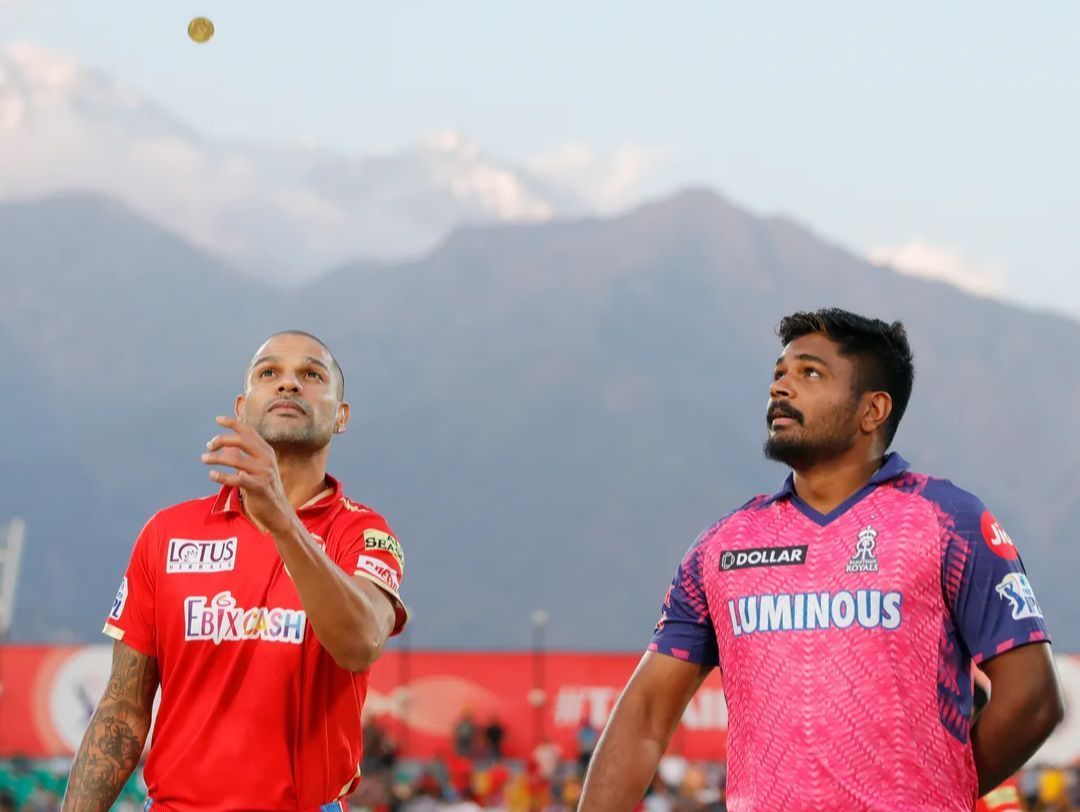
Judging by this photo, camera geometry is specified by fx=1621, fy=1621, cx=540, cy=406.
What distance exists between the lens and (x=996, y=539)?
4953 millimetres

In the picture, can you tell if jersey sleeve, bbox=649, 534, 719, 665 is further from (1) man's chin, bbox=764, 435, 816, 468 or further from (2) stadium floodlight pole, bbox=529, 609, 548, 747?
(2) stadium floodlight pole, bbox=529, 609, 548, 747

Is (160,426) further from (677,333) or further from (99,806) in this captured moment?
(99,806)

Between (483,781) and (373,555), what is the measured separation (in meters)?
20.1

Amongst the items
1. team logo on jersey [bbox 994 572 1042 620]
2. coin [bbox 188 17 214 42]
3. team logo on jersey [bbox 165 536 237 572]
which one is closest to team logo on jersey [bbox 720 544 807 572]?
team logo on jersey [bbox 994 572 1042 620]

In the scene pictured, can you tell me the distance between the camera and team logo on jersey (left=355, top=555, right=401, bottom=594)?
5262 millimetres

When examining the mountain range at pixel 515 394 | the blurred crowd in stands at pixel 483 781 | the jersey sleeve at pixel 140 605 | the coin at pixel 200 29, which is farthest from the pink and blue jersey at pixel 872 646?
the mountain range at pixel 515 394

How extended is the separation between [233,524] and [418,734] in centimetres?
2051

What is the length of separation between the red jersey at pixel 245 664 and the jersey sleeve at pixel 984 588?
178 centimetres

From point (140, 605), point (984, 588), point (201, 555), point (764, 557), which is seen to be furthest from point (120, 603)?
point (984, 588)

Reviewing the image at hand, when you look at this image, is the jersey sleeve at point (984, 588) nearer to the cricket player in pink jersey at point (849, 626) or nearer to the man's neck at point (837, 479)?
the cricket player in pink jersey at point (849, 626)

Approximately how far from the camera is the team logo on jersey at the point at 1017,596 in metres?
4.87

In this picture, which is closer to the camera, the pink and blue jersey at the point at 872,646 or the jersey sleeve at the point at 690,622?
the pink and blue jersey at the point at 872,646

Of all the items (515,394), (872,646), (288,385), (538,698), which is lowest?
(872,646)

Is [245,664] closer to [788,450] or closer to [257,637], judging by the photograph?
[257,637]
